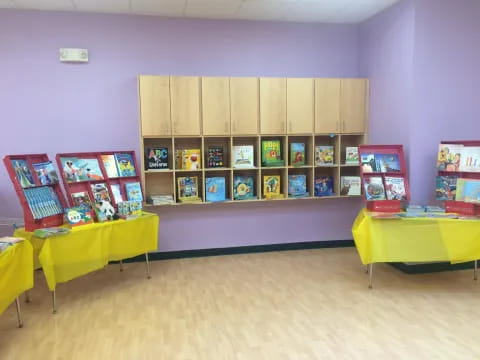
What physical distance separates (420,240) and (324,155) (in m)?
1.81

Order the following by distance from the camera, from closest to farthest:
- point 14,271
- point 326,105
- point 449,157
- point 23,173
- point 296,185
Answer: point 14,271
point 23,173
point 449,157
point 326,105
point 296,185

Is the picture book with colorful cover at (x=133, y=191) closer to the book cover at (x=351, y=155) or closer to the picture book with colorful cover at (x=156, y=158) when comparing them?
the picture book with colorful cover at (x=156, y=158)

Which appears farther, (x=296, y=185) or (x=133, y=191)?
(x=296, y=185)

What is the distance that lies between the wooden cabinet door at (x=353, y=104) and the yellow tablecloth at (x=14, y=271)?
398 cm

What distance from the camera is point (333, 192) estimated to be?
543cm

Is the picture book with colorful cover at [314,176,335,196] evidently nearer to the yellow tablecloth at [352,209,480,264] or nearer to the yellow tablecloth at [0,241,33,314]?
the yellow tablecloth at [352,209,480,264]

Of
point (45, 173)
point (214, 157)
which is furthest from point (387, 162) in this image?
point (45, 173)

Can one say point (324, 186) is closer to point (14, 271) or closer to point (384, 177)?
point (384, 177)

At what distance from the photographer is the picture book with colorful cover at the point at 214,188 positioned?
505cm

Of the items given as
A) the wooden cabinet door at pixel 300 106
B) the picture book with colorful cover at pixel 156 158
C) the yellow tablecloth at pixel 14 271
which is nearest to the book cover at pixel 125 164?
the picture book with colorful cover at pixel 156 158

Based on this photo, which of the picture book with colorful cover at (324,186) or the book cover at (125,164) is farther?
the picture book with colorful cover at (324,186)

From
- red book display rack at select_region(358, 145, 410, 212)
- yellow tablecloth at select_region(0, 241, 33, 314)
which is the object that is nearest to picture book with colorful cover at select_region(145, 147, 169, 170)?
yellow tablecloth at select_region(0, 241, 33, 314)

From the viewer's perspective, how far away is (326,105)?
5191mm

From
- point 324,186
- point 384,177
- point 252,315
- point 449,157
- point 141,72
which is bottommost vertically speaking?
point 252,315
